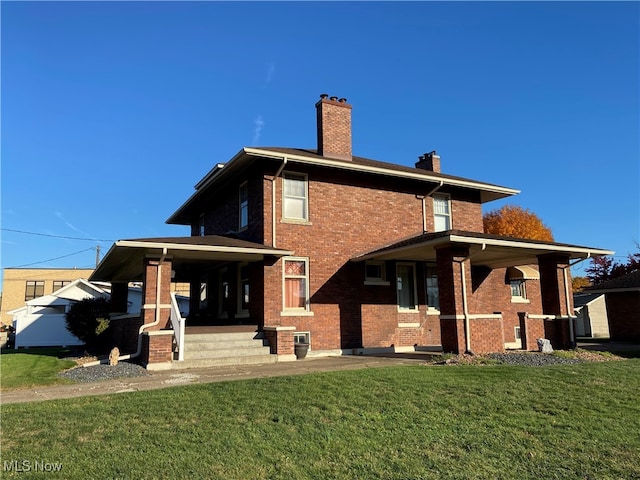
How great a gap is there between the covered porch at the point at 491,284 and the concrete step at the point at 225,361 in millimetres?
4758

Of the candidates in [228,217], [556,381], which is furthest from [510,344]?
[228,217]

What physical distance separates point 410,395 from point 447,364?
13.4ft

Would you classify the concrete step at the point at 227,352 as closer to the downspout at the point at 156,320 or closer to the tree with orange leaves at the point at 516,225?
the downspout at the point at 156,320

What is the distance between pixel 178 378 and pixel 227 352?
2997 millimetres

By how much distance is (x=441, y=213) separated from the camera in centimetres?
1847

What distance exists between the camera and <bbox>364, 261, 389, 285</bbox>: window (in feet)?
53.9

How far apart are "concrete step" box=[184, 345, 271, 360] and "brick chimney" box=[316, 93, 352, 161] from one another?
23.0 ft

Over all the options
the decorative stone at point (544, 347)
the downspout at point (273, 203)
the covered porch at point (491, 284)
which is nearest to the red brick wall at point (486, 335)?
the covered porch at point (491, 284)

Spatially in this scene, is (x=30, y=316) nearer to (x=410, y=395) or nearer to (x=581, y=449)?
(x=410, y=395)

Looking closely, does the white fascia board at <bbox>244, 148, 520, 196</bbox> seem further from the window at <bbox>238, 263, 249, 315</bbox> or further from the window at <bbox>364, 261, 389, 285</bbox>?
the window at <bbox>238, 263, 249, 315</bbox>

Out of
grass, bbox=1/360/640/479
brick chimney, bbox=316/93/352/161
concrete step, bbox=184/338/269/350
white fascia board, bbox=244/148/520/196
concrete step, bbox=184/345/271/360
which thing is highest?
brick chimney, bbox=316/93/352/161

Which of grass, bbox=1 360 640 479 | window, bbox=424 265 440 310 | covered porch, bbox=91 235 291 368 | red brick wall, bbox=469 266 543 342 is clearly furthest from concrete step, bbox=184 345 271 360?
red brick wall, bbox=469 266 543 342

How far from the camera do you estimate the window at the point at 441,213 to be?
1830 cm

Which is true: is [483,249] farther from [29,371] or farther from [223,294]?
[29,371]
